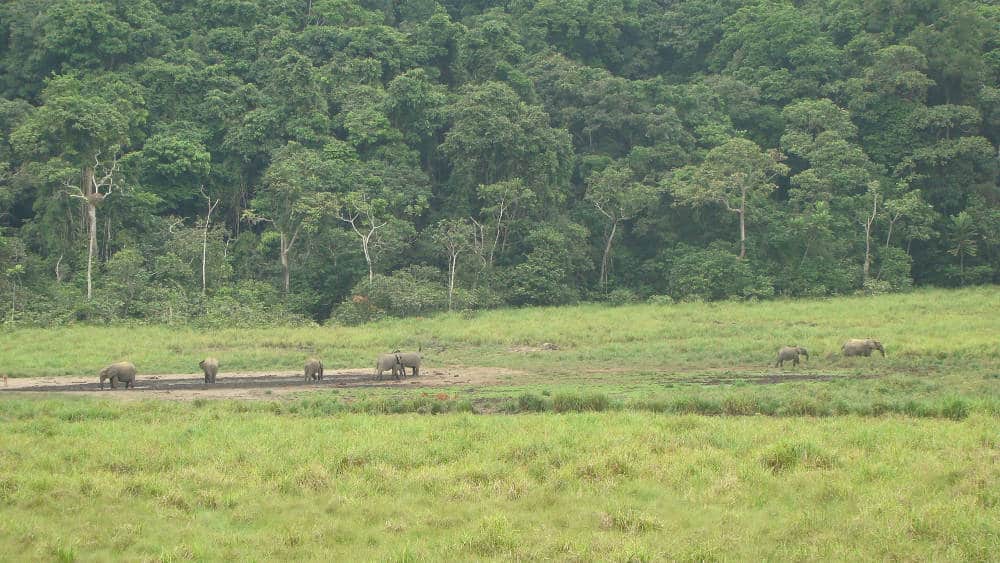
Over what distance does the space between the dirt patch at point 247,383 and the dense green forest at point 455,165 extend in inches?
397

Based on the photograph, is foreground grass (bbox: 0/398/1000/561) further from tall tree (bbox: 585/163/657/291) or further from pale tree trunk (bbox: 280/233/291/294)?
tall tree (bbox: 585/163/657/291)

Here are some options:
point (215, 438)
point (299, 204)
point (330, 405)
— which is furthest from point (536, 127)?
point (215, 438)

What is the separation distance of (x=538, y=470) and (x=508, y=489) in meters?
0.96

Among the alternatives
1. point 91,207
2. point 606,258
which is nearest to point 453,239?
point 606,258

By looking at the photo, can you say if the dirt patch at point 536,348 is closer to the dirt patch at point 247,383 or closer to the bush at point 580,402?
the dirt patch at point 247,383

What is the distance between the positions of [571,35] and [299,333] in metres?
29.9

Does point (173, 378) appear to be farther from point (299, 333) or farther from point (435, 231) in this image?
Answer: point (435, 231)

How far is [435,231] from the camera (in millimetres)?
43031

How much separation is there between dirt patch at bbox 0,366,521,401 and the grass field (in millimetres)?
856

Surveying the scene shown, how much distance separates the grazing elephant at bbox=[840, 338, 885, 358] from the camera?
25.9 metres

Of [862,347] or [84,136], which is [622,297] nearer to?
[862,347]

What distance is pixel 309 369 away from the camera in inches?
963

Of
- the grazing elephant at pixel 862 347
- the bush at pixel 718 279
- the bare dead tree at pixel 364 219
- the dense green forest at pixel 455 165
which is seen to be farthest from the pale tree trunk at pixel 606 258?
the grazing elephant at pixel 862 347

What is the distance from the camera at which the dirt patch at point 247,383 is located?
73.7ft
